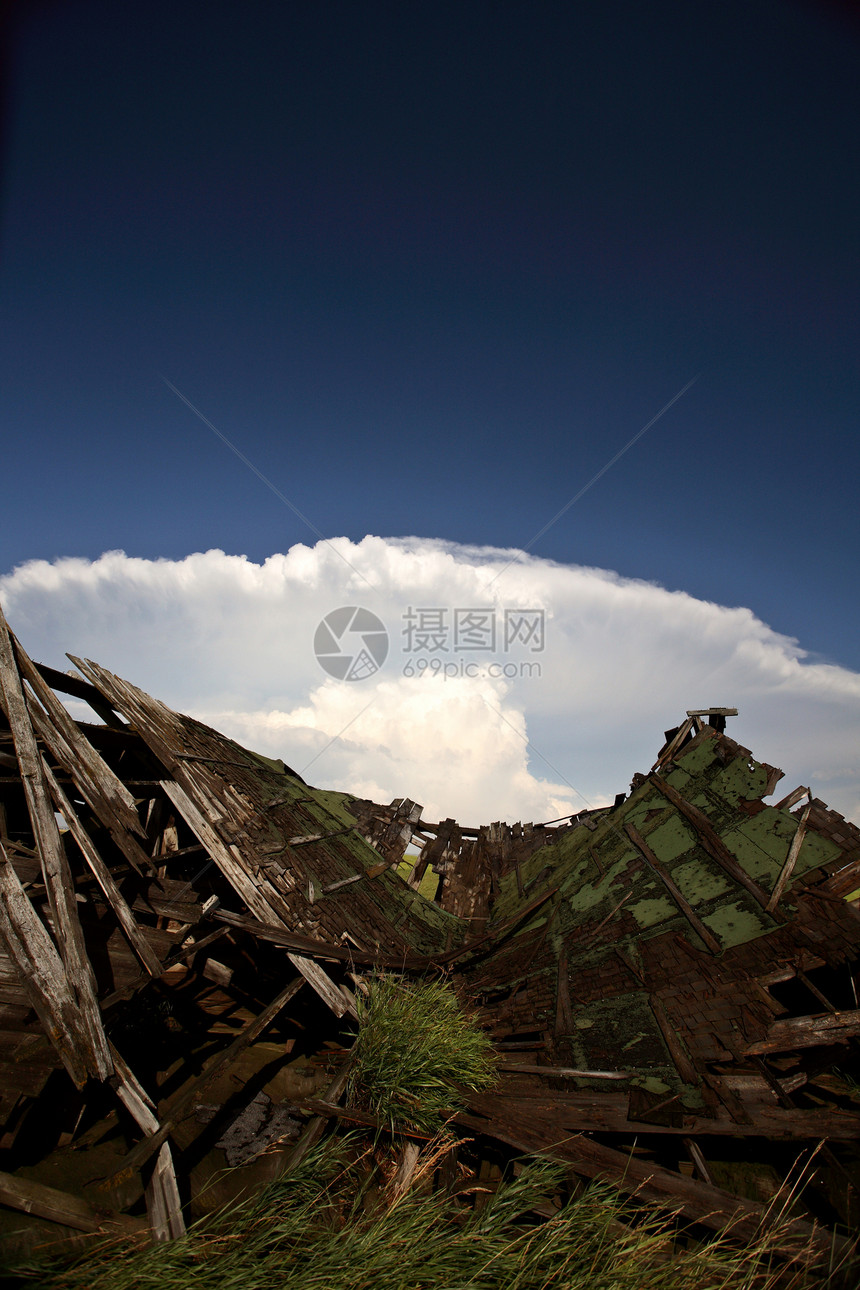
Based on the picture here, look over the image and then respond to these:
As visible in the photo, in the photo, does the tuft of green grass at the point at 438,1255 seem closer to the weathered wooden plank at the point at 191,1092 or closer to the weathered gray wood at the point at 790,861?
the weathered wooden plank at the point at 191,1092

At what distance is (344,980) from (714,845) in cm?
528

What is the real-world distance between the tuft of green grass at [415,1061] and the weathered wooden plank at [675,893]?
2.73m

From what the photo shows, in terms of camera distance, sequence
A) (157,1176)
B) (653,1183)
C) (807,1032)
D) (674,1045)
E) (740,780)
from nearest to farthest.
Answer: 1. (653,1183)
2. (157,1176)
3. (807,1032)
4. (674,1045)
5. (740,780)

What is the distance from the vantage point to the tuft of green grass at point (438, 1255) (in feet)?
9.92

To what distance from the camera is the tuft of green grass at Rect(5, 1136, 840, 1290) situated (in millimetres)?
3023

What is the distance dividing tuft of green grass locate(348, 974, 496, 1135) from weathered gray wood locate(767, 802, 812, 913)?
140 inches

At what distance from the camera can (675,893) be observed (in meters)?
6.75

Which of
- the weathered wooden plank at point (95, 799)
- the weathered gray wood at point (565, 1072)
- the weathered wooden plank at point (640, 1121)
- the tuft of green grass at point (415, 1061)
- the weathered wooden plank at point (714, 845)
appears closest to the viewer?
the weathered wooden plank at point (640, 1121)

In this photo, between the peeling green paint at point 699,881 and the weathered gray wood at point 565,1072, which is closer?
the weathered gray wood at point 565,1072

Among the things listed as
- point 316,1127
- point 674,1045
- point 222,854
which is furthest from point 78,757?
point 674,1045

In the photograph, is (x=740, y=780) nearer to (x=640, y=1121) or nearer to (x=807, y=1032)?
(x=807, y=1032)

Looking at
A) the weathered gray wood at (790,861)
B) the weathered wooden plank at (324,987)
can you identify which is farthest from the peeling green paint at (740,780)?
the weathered wooden plank at (324,987)

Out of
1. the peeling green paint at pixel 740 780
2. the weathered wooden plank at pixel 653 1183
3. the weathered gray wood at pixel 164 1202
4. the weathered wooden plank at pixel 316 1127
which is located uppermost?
the peeling green paint at pixel 740 780

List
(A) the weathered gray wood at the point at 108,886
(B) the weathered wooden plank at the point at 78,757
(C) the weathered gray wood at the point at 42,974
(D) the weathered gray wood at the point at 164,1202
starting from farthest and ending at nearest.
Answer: (B) the weathered wooden plank at the point at 78,757
(A) the weathered gray wood at the point at 108,886
(C) the weathered gray wood at the point at 42,974
(D) the weathered gray wood at the point at 164,1202
